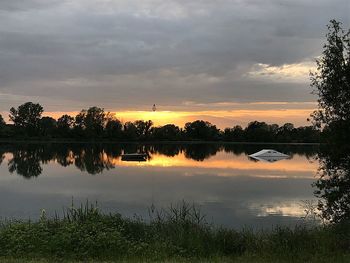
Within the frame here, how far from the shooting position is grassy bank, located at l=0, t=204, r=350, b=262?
930 cm

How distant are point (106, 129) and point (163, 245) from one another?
164255 mm

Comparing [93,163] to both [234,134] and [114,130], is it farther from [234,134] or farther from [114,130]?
[234,134]

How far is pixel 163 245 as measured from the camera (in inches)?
407

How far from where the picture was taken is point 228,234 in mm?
11414

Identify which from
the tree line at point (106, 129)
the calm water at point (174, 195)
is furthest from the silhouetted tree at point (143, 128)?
the calm water at point (174, 195)

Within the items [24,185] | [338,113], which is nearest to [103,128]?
[24,185]

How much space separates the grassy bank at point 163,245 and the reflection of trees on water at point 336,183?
0.88 metres

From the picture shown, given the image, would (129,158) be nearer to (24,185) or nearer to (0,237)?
(24,185)

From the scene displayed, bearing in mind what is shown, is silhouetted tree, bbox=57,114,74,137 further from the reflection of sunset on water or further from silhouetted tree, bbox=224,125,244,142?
the reflection of sunset on water

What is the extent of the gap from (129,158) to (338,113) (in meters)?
70.4

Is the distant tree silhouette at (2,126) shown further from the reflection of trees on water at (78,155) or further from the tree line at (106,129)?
the reflection of trees on water at (78,155)

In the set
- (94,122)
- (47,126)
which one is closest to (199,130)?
(94,122)

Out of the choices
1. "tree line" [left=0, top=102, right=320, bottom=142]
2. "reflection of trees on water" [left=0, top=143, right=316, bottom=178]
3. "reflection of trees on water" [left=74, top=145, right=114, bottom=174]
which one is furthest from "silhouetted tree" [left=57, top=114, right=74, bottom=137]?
"reflection of trees on water" [left=74, top=145, right=114, bottom=174]

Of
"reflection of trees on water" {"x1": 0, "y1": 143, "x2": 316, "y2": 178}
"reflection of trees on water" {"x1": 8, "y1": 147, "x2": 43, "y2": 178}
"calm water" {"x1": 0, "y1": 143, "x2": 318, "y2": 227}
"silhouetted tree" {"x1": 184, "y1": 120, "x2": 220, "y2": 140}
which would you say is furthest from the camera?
"silhouetted tree" {"x1": 184, "y1": 120, "x2": 220, "y2": 140}
